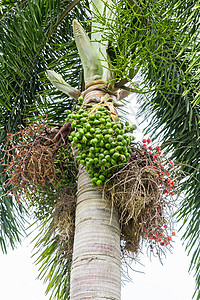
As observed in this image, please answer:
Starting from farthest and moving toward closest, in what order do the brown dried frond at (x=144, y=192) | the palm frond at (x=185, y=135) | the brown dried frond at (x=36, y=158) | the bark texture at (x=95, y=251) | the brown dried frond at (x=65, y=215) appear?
the palm frond at (x=185, y=135) → the brown dried frond at (x=65, y=215) → the brown dried frond at (x=36, y=158) → the brown dried frond at (x=144, y=192) → the bark texture at (x=95, y=251)

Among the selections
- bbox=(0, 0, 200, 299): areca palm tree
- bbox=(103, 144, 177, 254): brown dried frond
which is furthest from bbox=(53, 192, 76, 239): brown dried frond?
bbox=(103, 144, 177, 254): brown dried frond

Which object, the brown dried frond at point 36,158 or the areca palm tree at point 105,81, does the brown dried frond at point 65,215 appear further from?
the areca palm tree at point 105,81

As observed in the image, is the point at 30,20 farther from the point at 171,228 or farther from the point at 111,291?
the point at 111,291

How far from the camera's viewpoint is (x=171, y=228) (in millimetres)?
2219

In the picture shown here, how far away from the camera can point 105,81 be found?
2.67 meters

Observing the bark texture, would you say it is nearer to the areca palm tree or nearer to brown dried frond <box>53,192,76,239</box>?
the areca palm tree

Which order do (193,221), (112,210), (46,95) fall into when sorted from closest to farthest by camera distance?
(112,210) < (193,221) < (46,95)

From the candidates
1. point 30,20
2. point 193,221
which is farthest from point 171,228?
point 30,20

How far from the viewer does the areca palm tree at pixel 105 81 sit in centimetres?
211

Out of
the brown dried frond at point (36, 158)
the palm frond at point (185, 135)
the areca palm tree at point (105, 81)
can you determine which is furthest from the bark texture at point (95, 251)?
the palm frond at point (185, 135)

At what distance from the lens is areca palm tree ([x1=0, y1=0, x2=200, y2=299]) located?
2105 mm

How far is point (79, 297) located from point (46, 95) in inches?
98.5

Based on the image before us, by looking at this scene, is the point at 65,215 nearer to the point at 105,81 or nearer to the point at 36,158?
the point at 36,158

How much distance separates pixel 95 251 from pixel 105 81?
1.27 metres
